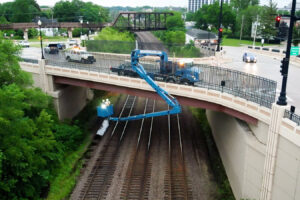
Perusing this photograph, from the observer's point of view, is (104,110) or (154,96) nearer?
(154,96)

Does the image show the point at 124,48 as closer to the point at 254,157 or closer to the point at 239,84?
the point at 239,84

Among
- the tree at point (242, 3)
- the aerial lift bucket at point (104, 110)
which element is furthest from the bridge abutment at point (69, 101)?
the tree at point (242, 3)

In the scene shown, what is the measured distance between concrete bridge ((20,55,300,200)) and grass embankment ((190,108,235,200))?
514 millimetres

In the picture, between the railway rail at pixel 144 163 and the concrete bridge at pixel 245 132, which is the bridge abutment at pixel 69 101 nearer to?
the concrete bridge at pixel 245 132

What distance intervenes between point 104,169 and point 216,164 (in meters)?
9.97

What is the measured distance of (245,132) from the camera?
1991cm

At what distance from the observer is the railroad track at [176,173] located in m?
22.0

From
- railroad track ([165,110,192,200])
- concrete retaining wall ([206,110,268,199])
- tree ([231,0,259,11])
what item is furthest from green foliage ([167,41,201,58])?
tree ([231,0,259,11])

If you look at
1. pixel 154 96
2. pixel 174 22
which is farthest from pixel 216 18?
pixel 154 96

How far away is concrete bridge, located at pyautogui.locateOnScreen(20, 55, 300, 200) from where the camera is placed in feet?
51.7

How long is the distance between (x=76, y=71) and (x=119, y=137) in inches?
332

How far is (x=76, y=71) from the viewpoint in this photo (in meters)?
Answer: 31.1

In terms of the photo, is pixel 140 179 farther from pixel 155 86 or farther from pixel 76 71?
pixel 76 71

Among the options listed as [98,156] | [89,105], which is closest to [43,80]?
[89,105]
